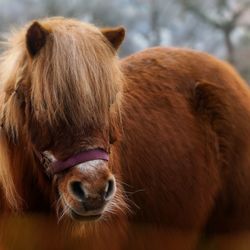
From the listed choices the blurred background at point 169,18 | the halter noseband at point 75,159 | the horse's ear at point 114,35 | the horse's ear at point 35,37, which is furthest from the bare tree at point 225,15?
the halter noseband at point 75,159

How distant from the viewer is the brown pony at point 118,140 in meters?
3.83

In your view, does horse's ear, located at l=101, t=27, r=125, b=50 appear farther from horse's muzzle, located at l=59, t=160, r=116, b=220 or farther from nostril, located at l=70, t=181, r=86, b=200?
nostril, located at l=70, t=181, r=86, b=200

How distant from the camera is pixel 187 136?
523 centimetres

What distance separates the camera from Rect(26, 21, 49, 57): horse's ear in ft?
12.8

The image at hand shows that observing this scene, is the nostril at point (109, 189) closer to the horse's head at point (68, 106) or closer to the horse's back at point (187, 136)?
the horse's head at point (68, 106)

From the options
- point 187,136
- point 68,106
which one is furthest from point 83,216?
point 187,136

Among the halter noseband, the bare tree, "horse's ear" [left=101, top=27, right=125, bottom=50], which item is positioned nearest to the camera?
the halter noseband

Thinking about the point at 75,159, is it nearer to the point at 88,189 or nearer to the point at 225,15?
the point at 88,189

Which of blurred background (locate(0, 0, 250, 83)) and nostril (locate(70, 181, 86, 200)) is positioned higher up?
nostril (locate(70, 181, 86, 200))

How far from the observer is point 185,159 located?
5.16 meters

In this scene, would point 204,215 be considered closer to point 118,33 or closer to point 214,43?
point 118,33

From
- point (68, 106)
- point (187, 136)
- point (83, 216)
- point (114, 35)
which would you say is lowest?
point (187, 136)

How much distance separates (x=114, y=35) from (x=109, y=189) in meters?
1.03

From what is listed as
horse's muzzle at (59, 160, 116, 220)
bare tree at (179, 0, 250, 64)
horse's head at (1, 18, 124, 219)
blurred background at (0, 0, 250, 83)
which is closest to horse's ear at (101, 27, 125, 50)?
horse's head at (1, 18, 124, 219)
